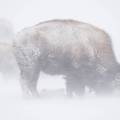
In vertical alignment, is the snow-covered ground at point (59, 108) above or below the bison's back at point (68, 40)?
below

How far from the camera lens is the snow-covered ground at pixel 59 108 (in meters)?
5.35

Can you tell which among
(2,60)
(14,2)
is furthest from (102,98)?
(14,2)

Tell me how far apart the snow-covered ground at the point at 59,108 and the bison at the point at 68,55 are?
0.46 meters

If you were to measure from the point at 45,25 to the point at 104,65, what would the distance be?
115 centimetres

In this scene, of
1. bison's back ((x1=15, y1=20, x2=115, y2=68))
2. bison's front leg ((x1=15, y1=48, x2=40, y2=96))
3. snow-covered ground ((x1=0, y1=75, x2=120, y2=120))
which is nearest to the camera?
snow-covered ground ((x1=0, y1=75, x2=120, y2=120))

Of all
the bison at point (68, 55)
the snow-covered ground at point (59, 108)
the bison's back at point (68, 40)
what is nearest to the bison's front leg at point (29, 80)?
the bison at point (68, 55)

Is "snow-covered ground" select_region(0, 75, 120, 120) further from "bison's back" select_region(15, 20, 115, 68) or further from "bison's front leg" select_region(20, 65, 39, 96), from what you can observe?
"bison's back" select_region(15, 20, 115, 68)

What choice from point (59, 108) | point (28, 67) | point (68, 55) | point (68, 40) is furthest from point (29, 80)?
point (59, 108)

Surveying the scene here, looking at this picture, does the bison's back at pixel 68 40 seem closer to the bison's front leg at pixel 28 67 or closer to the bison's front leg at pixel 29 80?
the bison's front leg at pixel 28 67

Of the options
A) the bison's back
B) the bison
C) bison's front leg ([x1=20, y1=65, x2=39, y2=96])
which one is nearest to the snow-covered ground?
bison's front leg ([x1=20, y1=65, x2=39, y2=96])

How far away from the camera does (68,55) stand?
7.05 m

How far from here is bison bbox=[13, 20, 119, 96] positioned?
6.83 meters

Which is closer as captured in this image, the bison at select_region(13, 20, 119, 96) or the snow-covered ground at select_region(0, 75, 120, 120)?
the snow-covered ground at select_region(0, 75, 120, 120)

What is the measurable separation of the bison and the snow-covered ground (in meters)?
0.46
